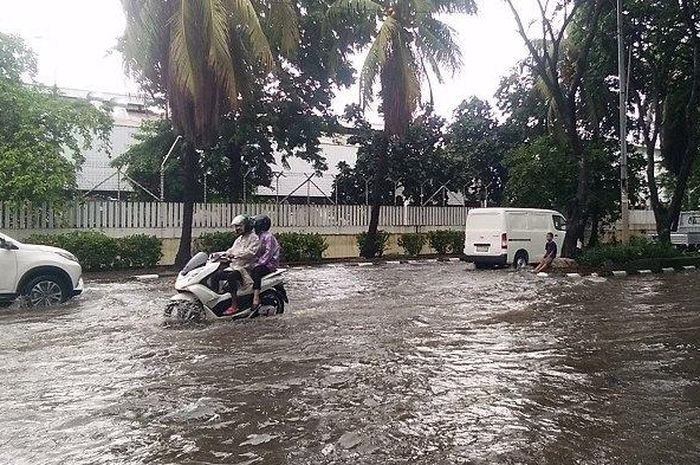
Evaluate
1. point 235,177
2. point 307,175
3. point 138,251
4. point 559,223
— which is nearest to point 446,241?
point 559,223

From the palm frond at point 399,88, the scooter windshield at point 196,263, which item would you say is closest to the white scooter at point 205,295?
Answer: the scooter windshield at point 196,263

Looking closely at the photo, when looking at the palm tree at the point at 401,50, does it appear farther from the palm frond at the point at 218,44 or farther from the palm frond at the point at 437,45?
the palm frond at the point at 218,44

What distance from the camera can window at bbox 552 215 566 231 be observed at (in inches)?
886

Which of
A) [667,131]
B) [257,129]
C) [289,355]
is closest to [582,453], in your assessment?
[289,355]

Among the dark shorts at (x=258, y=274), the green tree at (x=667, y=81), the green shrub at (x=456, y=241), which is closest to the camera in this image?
the dark shorts at (x=258, y=274)

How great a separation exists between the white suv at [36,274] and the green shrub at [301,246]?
11130 millimetres

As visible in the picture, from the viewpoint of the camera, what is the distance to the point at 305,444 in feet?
15.0

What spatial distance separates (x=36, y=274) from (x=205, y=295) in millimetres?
3587

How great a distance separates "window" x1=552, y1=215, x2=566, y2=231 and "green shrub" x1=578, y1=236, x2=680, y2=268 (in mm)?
1964

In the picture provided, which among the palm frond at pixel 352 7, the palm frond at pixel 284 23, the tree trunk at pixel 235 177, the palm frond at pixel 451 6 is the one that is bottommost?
the tree trunk at pixel 235 177

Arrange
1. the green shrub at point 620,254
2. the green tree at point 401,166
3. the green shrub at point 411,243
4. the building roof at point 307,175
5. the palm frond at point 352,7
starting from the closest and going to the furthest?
the green shrub at point 620,254 < the palm frond at point 352,7 < the green shrub at point 411,243 < the building roof at point 307,175 < the green tree at point 401,166

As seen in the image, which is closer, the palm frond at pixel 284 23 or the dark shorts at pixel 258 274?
the dark shorts at pixel 258 274

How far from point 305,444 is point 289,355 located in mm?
2962

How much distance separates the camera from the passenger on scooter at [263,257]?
32.0 ft
